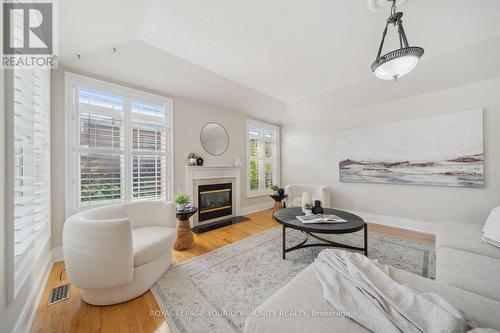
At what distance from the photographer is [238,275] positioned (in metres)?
1.97

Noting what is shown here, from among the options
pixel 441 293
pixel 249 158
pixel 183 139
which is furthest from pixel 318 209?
pixel 183 139

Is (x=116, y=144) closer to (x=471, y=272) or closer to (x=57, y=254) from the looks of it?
(x=57, y=254)

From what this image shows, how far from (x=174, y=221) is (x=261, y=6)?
2.57 metres

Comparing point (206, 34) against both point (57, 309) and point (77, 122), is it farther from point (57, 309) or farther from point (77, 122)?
point (57, 309)

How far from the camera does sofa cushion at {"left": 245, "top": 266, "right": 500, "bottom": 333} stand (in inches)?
32.4

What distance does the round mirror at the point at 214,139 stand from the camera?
3840mm

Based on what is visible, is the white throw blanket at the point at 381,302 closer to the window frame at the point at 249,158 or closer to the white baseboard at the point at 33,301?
the white baseboard at the point at 33,301

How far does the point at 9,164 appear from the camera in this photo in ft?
3.73

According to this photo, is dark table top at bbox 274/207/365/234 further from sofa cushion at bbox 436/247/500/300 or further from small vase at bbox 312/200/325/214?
sofa cushion at bbox 436/247/500/300

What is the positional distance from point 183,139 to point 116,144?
1083mm

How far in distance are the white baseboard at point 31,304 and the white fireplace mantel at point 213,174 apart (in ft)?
6.53

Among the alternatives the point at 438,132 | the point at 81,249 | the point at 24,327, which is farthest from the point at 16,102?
the point at 438,132

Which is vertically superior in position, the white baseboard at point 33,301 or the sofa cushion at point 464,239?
the sofa cushion at point 464,239

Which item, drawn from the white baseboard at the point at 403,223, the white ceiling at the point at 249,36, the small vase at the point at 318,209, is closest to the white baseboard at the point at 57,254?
the white ceiling at the point at 249,36
